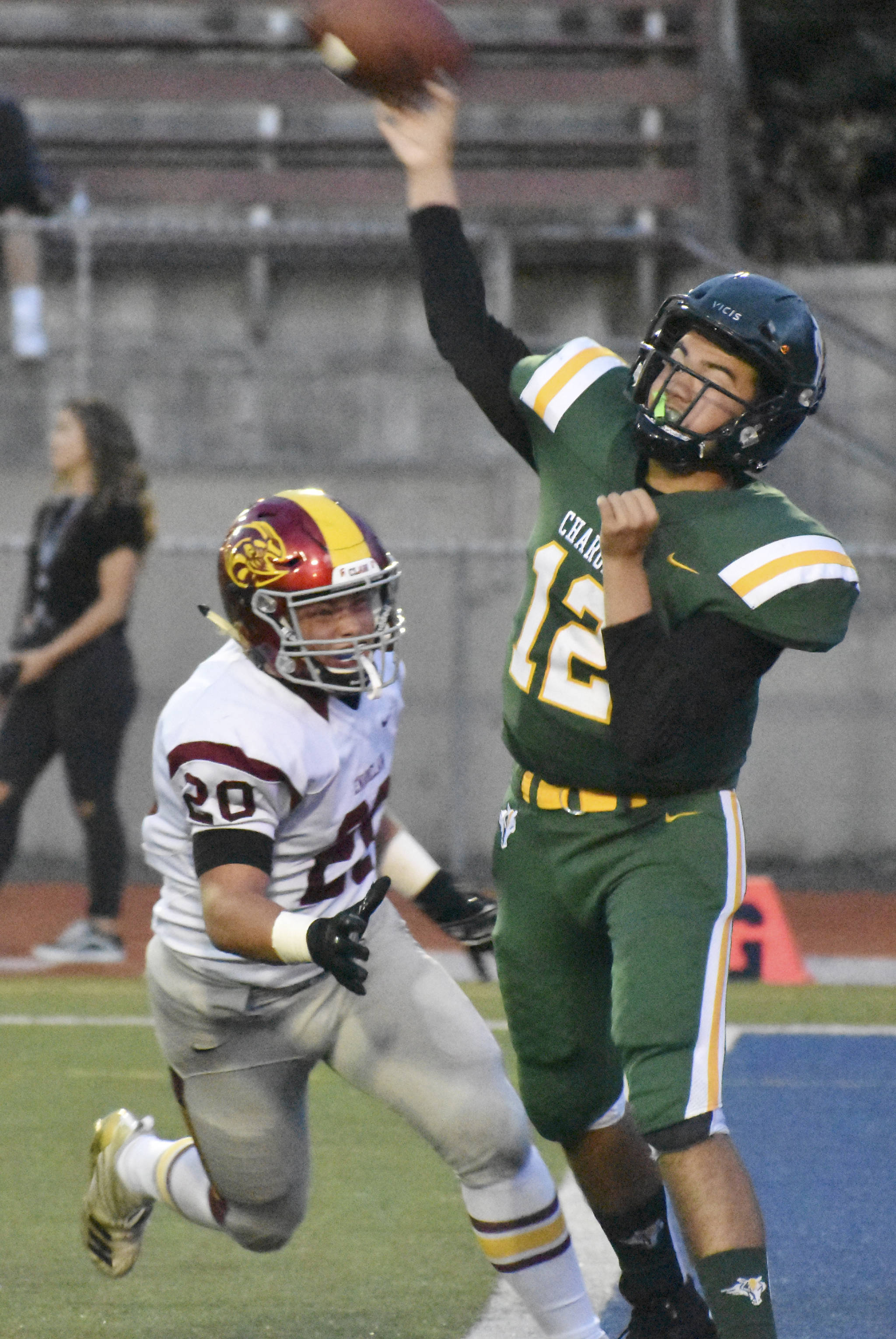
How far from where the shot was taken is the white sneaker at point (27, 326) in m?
10.2

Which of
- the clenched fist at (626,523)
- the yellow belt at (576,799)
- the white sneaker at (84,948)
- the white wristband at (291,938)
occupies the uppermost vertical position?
the clenched fist at (626,523)

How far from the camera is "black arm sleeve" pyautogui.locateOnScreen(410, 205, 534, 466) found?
3.43 meters

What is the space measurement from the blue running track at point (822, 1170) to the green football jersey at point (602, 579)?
1162mm

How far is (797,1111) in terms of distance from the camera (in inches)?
205

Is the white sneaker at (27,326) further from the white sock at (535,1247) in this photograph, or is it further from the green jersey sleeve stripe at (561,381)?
the white sock at (535,1247)

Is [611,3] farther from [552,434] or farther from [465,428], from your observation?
[552,434]

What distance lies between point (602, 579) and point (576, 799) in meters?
0.37

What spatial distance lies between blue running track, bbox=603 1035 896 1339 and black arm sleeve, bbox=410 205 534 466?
68.6 inches

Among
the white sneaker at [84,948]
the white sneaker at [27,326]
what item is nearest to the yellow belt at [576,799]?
A: the white sneaker at [84,948]

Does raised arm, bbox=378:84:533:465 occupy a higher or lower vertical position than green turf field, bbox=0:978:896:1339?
higher

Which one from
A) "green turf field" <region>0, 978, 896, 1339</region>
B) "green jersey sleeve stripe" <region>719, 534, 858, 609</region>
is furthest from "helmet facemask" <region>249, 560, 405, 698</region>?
"green turf field" <region>0, 978, 896, 1339</region>

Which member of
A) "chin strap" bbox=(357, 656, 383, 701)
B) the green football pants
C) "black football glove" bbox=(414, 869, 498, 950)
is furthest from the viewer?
"black football glove" bbox=(414, 869, 498, 950)

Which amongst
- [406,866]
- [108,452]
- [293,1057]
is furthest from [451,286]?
[108,452]

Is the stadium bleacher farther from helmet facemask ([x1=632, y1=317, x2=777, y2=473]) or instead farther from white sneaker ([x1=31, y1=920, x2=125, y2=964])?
helmet facemask ([x1=632, y1=317, x2=777, y2=473])
